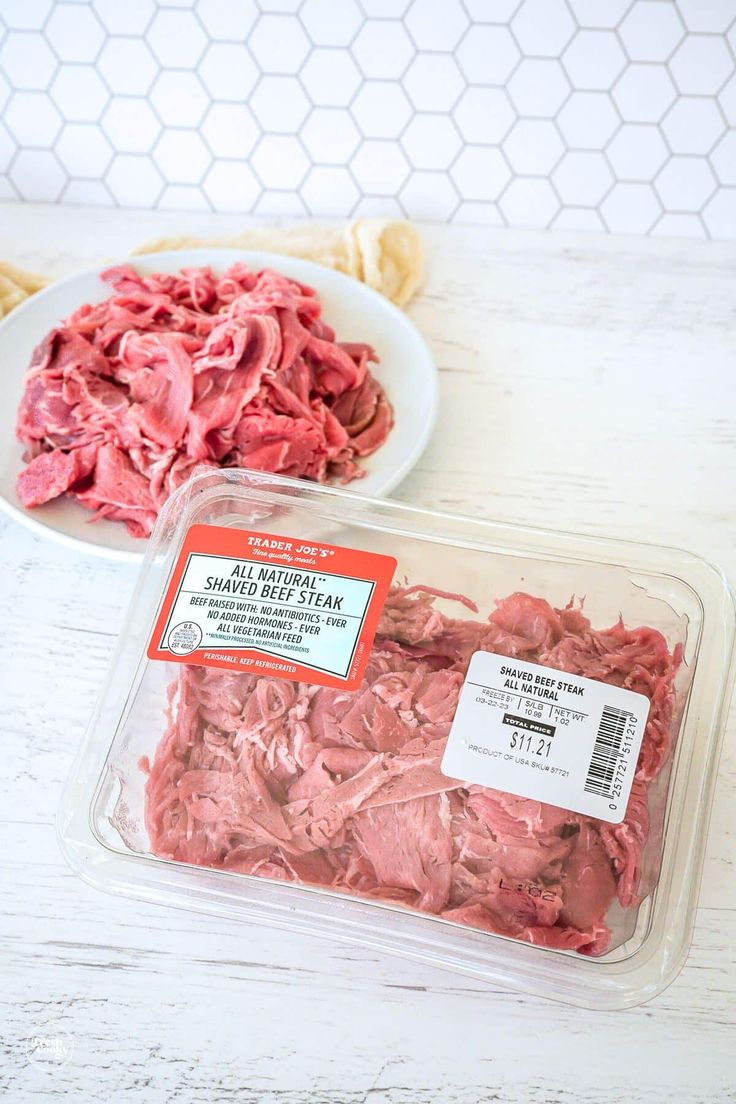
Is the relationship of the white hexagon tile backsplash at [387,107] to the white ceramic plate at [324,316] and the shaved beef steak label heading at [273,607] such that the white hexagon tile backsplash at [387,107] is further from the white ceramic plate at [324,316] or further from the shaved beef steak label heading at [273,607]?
the shaved beef steak label heading at [273,607]

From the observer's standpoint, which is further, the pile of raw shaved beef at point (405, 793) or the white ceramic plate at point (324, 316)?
the white ceramic plate at point (324, 316)

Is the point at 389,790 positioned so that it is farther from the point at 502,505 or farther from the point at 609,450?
the point at 609,450

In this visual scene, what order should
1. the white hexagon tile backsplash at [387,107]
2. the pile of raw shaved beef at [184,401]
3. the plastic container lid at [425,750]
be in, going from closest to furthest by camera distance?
the plastic container lid at [425,750]
the pile of raw shaved beef at [184,401]
the white hexagon tile backsplash at [387,107]

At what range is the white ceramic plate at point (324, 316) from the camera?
1.18 metres

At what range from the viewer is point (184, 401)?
1.19 metres

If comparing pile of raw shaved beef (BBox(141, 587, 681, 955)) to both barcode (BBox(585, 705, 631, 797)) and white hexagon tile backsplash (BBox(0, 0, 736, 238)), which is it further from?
white hexagon tile backsplash (BBox(0, 0, 736, 238))

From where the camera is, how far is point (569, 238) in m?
1.57

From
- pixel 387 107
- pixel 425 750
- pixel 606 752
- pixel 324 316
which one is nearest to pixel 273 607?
pixel 425 750

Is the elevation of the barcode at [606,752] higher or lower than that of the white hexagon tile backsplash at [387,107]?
lower

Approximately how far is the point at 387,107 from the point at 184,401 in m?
0.64

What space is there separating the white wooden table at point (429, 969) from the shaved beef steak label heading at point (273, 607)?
27cm

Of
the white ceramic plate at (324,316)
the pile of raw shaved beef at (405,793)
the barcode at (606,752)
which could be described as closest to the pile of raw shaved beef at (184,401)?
the white ceramic plate at (324,316)

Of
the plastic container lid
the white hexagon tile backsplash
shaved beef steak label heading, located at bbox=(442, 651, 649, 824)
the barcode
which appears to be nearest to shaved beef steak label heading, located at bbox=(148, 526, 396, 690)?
the plastic container lid

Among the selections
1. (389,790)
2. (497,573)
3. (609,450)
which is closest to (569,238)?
(609,450)
